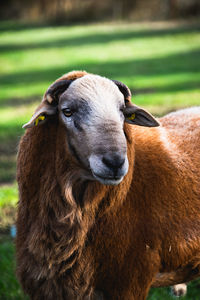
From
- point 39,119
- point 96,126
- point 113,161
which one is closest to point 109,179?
point 113,161

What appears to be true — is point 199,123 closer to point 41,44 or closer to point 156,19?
point 41,44

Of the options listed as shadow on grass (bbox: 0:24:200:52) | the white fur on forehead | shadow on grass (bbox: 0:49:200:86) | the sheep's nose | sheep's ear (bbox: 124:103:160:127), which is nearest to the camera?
the sheep's nose

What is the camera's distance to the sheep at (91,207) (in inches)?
122

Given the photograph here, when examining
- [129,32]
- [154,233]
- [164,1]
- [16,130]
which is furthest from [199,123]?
[164,1]

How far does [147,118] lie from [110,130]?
18.4 inches

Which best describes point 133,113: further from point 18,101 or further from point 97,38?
point 97,38

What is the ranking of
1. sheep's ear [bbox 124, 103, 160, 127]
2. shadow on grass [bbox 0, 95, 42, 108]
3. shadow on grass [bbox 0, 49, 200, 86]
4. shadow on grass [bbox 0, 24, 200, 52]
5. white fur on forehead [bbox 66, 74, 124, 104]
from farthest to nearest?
shadow on grass [bbox 0, 24, 200, 52]
shadow on grass [bbox 0, 49, 200, 86]
shadow on grass [bbox 0, 95, 42, 108]
sheep's ear [bbox 124, 103, 160, 127]
white fur on forehead [bbox 66, 74, 124, 104]

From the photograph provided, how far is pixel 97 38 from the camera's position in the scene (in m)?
21.5

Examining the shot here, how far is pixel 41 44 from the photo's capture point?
20.5 metres

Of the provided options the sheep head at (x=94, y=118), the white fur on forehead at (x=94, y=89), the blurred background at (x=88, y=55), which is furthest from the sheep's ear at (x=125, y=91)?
the blurred background at (x=88, y=55)

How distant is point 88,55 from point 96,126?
15.0 meters

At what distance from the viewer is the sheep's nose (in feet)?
9.16

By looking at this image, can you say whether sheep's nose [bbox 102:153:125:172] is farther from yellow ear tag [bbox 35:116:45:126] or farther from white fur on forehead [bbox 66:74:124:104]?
yellow ear tag [bbox 35:116:45:126]

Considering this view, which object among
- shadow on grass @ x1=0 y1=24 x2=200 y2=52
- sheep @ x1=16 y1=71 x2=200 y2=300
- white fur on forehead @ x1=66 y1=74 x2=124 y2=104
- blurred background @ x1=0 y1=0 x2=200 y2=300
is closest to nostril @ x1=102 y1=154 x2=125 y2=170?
sheep @ x1=16 y1=71 x2=200 y2=300
